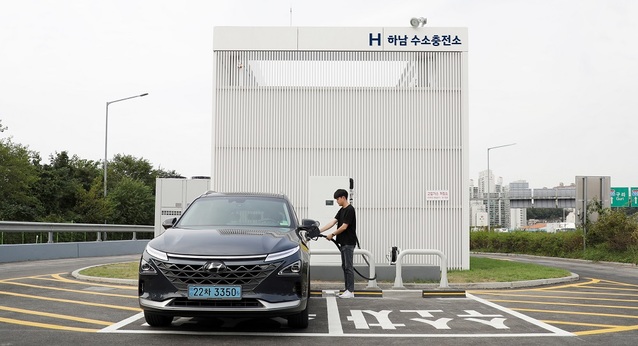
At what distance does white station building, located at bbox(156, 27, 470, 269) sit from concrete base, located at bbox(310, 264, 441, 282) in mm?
2856

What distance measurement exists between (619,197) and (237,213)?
167 ft

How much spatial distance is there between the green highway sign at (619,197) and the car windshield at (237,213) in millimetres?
49859

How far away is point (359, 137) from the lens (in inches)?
675

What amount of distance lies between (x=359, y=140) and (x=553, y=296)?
22.9ft

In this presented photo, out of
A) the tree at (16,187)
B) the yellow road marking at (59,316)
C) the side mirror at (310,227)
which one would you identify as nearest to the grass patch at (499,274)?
the side mirror at (310,227)

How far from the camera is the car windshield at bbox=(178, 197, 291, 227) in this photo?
8078 millimetres

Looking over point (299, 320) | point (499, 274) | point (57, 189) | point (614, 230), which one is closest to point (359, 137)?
point (499, 274)

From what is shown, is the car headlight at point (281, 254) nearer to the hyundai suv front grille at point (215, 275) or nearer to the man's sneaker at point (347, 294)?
the hyundai suv front grille at point (215, 275)

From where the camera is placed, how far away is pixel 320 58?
17016mm

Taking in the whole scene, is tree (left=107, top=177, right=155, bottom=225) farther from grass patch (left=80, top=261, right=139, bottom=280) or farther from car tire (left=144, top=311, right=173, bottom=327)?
car tire (left=144, top=311, right=173, bottom=327)

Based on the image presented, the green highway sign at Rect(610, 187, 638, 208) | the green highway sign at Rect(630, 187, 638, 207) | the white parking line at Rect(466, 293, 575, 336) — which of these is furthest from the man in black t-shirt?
the green highway sign at Rect(630, 187, 638, 207)

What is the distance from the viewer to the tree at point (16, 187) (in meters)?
45.6

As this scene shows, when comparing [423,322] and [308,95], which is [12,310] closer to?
[423,322]

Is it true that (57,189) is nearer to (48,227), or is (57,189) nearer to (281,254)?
(48,227)
